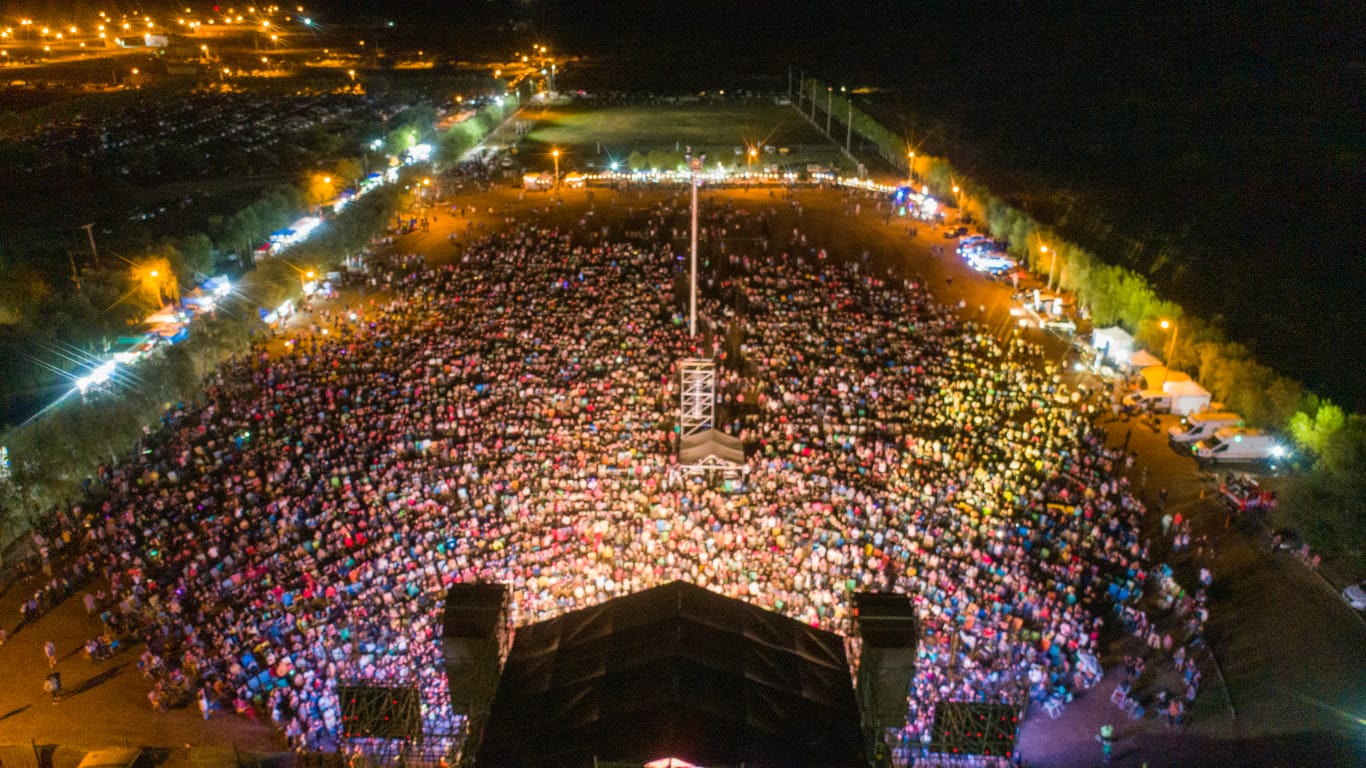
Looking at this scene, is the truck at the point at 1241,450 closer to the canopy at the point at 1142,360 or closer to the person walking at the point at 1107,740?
the canopy at the point at 1142,360

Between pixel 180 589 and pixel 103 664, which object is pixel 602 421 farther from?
pixel 103 664

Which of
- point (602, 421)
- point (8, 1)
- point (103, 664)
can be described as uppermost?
point (8, 1)

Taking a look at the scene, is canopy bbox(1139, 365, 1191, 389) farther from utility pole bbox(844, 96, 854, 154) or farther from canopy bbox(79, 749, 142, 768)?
utility pole bbox(844, 96, 854, 154)

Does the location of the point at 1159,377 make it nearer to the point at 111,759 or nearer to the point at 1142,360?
the point at 1142,360

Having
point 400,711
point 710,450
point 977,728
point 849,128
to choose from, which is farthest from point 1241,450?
point 849,128

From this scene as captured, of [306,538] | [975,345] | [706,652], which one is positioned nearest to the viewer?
[706,652]

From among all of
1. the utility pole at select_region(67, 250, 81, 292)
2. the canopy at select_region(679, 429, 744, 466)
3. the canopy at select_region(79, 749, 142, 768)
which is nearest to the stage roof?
the canopy at select_region(79, 749, 142, 768)

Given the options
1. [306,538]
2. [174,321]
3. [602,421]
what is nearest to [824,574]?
[602,421]
